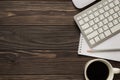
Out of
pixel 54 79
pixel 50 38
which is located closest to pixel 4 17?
pixel 50 38

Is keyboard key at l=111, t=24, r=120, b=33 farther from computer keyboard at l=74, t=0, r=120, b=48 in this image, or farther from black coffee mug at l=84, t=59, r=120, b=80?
black coffee mug at l=84, t=59, r=120, b=80

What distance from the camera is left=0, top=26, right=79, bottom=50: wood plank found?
0.99 meters

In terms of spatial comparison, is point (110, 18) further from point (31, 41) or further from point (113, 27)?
point (31, 41)

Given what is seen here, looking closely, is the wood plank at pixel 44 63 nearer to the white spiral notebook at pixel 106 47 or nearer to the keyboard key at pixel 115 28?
the white spiral notebook at pixel 106 47

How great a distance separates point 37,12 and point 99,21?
0.23 m

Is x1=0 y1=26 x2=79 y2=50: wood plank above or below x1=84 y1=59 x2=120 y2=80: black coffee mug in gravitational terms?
above

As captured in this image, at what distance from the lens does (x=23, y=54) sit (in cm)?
98

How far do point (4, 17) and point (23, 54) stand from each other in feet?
0.51

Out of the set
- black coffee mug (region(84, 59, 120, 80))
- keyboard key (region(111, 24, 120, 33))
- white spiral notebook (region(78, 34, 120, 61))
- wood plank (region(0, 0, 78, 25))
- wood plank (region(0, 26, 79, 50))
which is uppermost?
wood plank (region(0, 0, 78, 25))

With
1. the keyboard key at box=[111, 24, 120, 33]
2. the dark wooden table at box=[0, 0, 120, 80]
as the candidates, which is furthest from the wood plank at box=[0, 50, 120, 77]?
the keyboard key at box=[111, 24, 120, 33]

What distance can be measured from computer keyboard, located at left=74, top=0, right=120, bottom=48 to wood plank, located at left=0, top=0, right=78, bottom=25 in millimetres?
46

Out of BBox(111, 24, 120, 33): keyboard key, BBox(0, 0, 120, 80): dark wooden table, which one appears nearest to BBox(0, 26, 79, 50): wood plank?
BBox(0, 0, 120, 80): dark wooden table

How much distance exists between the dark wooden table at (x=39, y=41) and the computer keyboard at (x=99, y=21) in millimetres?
35

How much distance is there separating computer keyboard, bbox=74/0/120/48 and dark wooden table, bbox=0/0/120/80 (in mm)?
35
